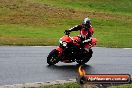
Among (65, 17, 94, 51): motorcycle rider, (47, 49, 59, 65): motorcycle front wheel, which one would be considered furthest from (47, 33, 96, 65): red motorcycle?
(65, 17, 94, 51): motorcycle rider

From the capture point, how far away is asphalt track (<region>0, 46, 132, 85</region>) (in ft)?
47.8

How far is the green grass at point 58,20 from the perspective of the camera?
24750mm

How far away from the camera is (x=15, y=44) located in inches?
842

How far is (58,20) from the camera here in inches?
1286

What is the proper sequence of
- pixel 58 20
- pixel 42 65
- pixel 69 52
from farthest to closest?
pixel 58 20
pixel 69 52
pixel 42 65

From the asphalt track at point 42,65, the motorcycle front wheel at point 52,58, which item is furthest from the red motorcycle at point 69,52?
the asphalt track at point 42,65

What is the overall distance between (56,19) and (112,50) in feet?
38.2

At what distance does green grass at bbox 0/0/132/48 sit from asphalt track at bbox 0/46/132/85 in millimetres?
2376

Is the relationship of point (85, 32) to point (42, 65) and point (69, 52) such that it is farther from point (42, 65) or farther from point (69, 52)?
point (42, 65)

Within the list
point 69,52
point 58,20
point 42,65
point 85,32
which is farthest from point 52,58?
point 58,20

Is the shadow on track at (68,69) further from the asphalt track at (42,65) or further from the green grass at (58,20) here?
the green grass at (58,20)

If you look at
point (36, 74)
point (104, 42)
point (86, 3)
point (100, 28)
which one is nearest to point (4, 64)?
point (36, 74)

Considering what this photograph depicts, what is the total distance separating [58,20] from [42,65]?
16.2 meters

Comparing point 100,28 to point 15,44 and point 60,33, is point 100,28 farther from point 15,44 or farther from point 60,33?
point 15,44
